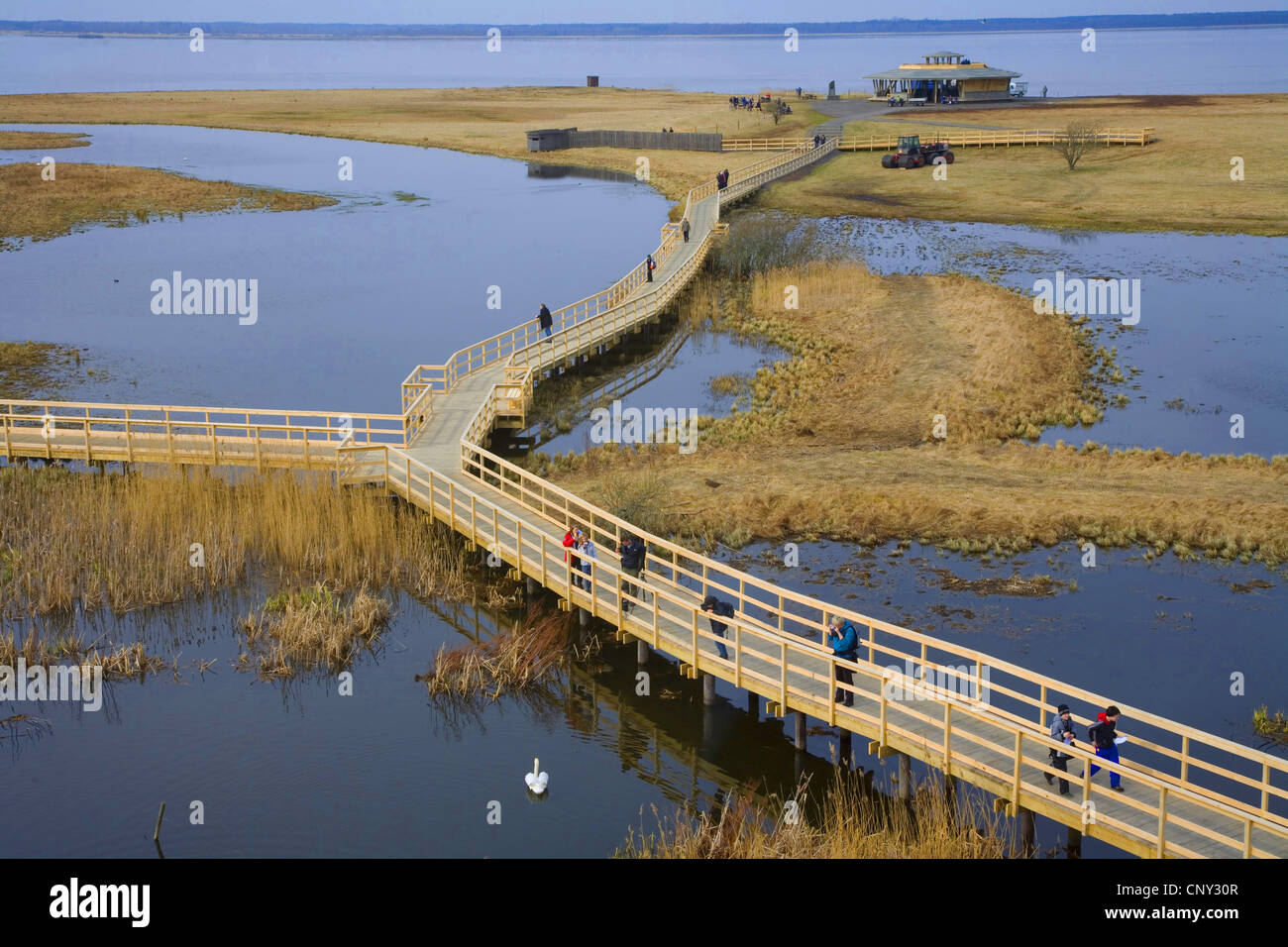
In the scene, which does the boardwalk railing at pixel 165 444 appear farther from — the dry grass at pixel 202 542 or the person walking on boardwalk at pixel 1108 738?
the person walking on boardwalk at pixel 1108 738

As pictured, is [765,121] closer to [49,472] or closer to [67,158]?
[67,158]

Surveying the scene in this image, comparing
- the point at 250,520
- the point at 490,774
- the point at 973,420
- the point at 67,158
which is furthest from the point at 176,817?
the point at 67,158

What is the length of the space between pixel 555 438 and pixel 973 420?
1200cm

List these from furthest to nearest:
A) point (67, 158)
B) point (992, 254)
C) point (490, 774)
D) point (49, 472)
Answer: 1. point (67, 158)
2. point (992, 254)
3. point (49, 472)
4. point (490, 774)

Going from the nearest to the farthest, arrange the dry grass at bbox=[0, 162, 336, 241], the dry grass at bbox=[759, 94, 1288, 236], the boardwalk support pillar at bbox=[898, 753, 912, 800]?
the boardwalk support pillar at bbox=[898, 753, 912, 800]
the dry grass at bbox=[759, 94, 1288, 236]
the dry grass at bbox=[0, 162, 336, 241]

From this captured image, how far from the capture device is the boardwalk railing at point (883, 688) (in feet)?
56.3

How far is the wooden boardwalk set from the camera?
17641mm

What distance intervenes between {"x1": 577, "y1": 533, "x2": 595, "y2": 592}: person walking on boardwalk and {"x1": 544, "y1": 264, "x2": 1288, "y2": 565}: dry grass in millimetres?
4851

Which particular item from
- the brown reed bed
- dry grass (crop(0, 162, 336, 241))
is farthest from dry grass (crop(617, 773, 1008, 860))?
dry grass (crop(0, 162, 336, 241))

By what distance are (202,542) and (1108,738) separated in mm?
19276

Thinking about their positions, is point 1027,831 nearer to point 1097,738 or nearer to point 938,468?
point 1097,738

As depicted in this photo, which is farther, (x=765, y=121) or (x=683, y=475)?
(x=765, y=121)

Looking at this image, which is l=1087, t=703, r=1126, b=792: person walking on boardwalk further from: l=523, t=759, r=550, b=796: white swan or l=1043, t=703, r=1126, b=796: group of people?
l=523, t=759, r=550, b=796: white swan

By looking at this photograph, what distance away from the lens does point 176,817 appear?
20.1m
